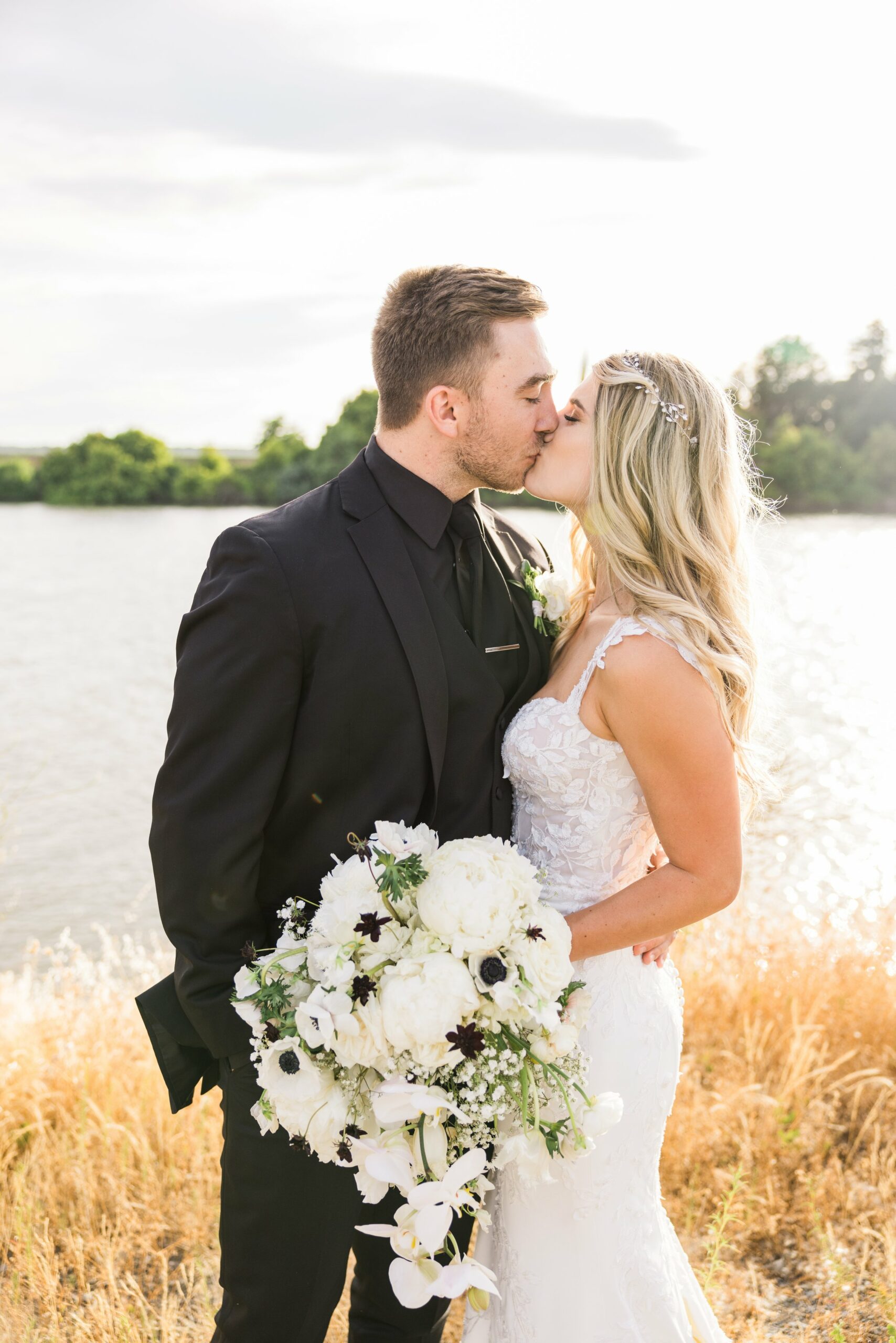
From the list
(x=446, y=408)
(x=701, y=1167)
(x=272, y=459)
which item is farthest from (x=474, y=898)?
(x=272, y=459)

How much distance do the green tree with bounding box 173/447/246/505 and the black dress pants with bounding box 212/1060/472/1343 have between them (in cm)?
5286

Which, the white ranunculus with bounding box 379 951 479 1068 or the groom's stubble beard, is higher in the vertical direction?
the groom's stubble beard

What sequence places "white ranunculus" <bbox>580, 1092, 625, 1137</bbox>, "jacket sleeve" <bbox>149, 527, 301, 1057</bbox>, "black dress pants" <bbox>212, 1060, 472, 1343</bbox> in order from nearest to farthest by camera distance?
"white ranunculus" <bbox>580, 1092, 625, 1137</bbox>, "jacket sleeve" <bbox>149, 527, 301, 1057</bbox>, "black dress pants" <bbox>212, 1060, 472, 1343</bbox>

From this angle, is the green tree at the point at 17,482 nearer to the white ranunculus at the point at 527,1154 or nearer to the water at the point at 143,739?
the water at the point at 143,739

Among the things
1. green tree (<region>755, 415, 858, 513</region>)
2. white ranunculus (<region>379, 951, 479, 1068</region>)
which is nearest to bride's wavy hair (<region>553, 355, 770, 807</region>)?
white ranunculus (<region>379, 951, 479, 1068</region>)

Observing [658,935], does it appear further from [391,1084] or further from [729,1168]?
[729,1168]

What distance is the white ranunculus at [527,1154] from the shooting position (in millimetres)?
1977

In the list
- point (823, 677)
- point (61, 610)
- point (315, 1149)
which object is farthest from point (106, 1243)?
point (61, 610)

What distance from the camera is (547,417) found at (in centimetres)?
275

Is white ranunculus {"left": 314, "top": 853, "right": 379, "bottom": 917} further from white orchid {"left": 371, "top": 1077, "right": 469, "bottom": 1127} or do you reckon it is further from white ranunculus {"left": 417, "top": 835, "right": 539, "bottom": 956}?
white orchid {"left": 371, "top": 1077, "right": 469, "bottom": 1127}

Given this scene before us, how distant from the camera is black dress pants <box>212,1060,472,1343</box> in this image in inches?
93.4

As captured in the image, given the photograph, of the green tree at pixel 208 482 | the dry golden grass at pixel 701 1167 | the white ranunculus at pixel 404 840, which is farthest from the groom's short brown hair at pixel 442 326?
the green tree at pixel 208 482

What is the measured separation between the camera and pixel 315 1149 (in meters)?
1.98

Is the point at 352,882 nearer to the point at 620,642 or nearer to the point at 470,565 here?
the point at 620,642
